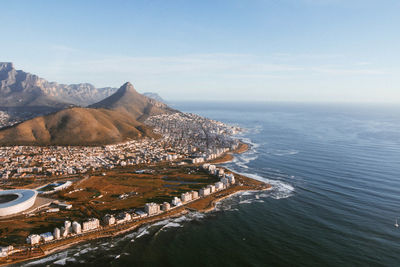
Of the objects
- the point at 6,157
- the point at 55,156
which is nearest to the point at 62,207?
the point at 55,156

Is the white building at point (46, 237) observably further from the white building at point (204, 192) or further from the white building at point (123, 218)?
the white building at point (204, 192)

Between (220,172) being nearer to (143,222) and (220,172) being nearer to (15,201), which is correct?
(143,222)

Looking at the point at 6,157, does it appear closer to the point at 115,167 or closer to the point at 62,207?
the point at 115,167

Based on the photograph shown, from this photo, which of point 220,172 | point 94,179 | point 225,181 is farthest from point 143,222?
point 220,172

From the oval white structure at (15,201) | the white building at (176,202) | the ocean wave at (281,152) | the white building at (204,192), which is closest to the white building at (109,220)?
the white building at (176,202)

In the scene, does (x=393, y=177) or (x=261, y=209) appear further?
(x=393, y=177)

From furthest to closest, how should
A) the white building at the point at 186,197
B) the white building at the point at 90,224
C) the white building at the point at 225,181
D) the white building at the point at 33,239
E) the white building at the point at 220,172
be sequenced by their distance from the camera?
the white building at the point at 220,172
the white building at the point at 225,181
the white building at the point at 186,197
the white building at the point at 90,224
the white building at the point at 33,239

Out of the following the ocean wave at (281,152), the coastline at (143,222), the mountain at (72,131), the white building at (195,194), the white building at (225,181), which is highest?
the mountain at (72,131)
